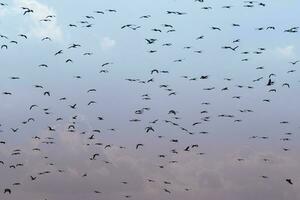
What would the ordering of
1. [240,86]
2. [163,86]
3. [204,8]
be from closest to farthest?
[204,8], [240,86], [163,86]

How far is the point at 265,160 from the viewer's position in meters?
94.8

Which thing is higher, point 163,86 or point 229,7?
point 229,7

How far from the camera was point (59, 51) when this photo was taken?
80188 mm

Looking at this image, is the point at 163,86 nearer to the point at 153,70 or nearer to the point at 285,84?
the point at 153,70

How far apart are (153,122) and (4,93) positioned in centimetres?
1785

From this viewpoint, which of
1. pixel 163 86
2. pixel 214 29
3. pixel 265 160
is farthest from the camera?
pixel 265 160

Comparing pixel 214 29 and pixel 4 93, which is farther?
pixel 4 93

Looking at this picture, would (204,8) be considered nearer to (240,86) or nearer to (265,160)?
(240,86)

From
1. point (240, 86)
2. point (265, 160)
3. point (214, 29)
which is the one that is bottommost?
point (265, 160)

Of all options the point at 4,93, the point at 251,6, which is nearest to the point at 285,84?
the point at 251,6

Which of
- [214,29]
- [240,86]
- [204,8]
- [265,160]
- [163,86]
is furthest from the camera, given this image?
[265,160]

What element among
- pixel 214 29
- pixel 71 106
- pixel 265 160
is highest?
pixel 214 29

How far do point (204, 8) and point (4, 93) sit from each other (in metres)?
27.3

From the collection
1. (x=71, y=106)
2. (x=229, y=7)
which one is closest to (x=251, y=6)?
(x=229, y=7)
